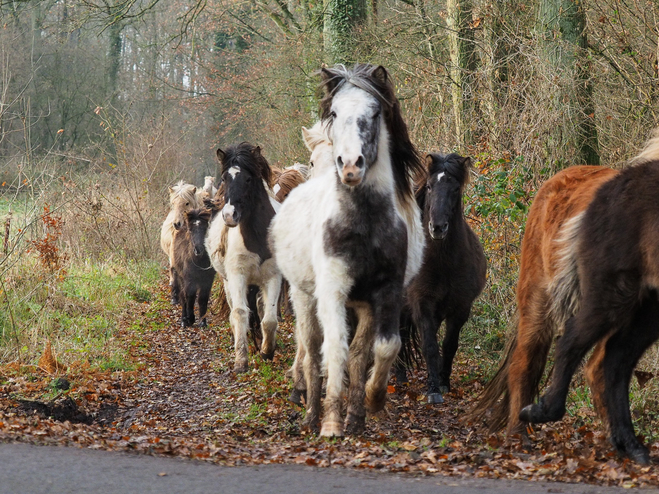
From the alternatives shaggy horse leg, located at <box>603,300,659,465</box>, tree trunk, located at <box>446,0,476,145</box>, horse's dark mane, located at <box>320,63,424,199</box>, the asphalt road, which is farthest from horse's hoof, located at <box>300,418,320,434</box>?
tree trunk, located at <box>446,0,476,145</box>

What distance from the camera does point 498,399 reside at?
6.32 m

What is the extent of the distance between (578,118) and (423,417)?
13.5ft

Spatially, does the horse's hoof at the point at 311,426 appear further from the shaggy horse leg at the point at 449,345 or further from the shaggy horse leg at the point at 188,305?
the shaggy horse leg at the point at 188,305

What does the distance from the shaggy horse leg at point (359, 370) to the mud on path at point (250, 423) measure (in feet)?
0.60

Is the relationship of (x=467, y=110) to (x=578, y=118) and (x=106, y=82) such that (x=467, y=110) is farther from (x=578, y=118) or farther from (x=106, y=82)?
(x=106, y=82)

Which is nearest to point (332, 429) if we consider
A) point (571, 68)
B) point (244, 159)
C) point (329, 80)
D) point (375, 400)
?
point (375, 400)

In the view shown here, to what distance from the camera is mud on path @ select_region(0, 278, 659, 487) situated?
4.58 m

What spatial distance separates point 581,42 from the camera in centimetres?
945

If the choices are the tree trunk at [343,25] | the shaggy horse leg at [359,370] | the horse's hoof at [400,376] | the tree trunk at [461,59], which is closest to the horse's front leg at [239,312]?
the horse's hoof at [400,376]

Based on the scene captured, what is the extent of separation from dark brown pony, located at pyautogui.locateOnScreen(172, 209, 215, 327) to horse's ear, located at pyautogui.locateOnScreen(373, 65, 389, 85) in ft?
23.3

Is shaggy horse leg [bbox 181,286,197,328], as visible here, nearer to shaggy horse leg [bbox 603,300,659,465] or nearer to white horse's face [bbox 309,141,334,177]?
white horse's face [bbox 309,141,334,177]

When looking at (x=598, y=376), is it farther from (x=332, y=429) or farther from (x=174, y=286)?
(x=174, y=286)

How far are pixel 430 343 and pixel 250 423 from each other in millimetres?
2156

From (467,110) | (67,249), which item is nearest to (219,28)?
(67,249)
